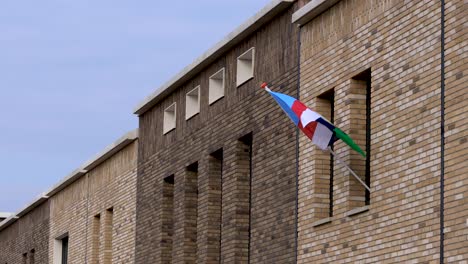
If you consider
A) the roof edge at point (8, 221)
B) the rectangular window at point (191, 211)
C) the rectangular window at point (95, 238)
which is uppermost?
the roof edge at point (8, 221)

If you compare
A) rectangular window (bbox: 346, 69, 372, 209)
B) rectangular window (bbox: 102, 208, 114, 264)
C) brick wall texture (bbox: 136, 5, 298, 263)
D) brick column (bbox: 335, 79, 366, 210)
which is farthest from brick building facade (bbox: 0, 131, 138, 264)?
rectangular window (bbox: 346, 69, 372, 209)

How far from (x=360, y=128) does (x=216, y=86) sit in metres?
6.95

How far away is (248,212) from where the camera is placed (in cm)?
2603

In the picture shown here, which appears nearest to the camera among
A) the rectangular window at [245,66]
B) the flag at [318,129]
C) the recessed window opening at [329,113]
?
the flag at [318,129]

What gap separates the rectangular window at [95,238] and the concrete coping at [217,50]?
14.6ft

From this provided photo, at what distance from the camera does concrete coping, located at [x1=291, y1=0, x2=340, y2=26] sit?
22.3 meters

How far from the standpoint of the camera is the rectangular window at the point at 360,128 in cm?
2106

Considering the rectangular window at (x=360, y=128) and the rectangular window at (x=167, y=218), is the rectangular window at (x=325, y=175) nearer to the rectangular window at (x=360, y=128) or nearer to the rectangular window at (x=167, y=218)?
the rectangular window at (x=360, y=128)

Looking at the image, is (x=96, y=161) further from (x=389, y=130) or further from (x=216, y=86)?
(x=389, y=130)

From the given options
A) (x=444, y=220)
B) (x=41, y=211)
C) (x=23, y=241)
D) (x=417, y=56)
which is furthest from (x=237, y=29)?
(x=23, y=241)

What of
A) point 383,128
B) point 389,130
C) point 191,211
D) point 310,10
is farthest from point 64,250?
point 389,130

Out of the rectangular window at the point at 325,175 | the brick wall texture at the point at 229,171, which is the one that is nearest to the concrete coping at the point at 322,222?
the rectangular window at the point at 325,175

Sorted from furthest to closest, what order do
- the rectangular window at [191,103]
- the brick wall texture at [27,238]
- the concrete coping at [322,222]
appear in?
the brick wall texture at [27,238], the rectangular window at [191,103], the concrete coping at [322,222]

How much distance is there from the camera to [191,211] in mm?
28922
